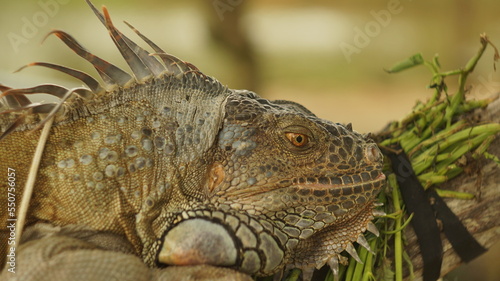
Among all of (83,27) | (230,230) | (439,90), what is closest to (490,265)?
(439,90)

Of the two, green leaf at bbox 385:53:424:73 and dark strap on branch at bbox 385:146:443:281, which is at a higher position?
green leaf at bbox 385:53:424:73

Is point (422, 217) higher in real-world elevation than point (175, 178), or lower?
lower

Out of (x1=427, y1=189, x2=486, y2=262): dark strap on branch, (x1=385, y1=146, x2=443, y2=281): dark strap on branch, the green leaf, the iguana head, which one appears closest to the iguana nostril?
the iguana head

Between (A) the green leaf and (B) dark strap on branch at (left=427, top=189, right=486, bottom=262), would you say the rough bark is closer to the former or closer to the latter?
(B) dark strap on branch at (left=427, top=189, right=486, bottom=262)

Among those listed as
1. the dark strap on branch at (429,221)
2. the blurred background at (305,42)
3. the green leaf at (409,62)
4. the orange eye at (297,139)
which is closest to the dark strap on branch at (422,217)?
the dark strap on branch at (429,221)

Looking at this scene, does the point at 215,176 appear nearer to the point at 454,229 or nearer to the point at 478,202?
the point at 454,229

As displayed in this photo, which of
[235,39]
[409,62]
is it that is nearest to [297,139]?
[409,62]
